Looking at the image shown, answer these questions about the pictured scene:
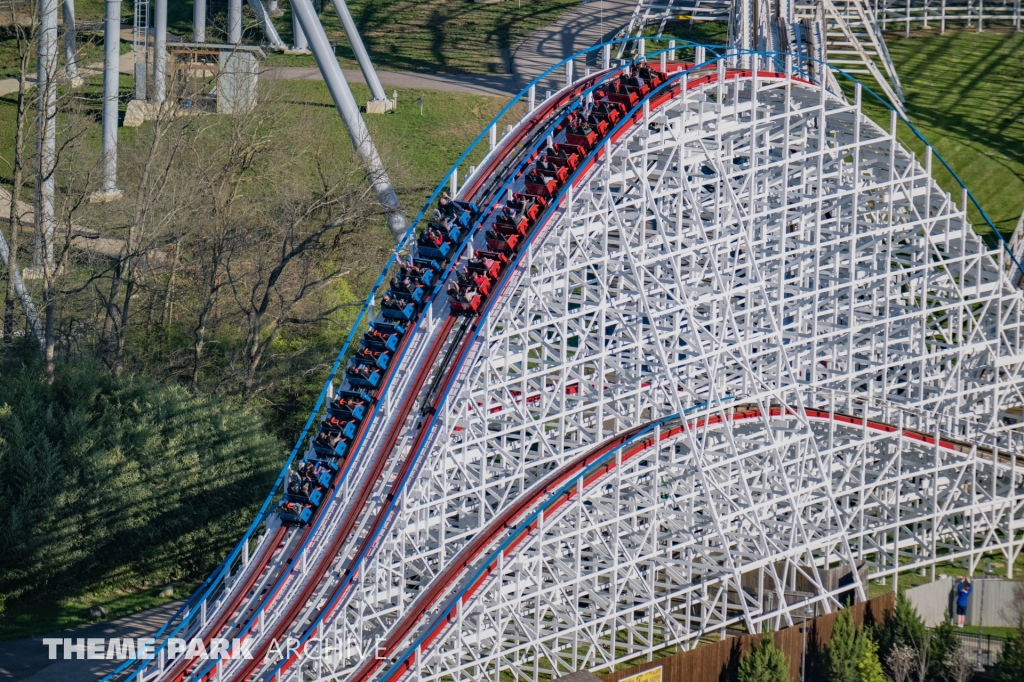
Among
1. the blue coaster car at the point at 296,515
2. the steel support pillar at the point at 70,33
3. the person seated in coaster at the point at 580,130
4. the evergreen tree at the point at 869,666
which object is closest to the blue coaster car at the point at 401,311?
the blue coaster car at the point at 296,515

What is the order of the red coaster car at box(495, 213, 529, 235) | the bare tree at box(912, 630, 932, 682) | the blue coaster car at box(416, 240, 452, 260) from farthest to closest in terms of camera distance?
the blue coaster car at box(416, 240, 452, 260)
the red coaster car at box(495, 213, 529, 235)
the bare tree at box(912, 630, 932, 682)

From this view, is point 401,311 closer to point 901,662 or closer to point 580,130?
point 580,130

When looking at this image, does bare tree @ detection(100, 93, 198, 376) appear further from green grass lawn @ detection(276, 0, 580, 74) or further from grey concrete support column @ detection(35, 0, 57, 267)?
green grass lawn @ detection(276, 0, 580, 74)

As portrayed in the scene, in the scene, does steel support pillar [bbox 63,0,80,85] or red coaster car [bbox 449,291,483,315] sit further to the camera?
steel support pillar [bbox 63,0,80,85]

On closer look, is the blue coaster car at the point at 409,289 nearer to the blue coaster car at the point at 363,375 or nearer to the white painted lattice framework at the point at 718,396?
the blue coaster car at the point at 363,375

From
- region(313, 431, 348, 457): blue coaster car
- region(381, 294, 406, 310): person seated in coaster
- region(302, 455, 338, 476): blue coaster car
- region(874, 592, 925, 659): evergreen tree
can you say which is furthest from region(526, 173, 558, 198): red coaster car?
region(874, 592, 925, 659): evergreen tree

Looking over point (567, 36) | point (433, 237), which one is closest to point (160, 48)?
point (567, 36)

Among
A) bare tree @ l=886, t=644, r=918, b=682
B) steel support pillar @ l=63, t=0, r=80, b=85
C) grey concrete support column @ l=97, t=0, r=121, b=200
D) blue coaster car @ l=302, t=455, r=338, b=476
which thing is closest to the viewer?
bare tree @ l=886, t=644, r=918, b=682

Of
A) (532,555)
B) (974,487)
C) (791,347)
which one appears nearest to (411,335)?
(532,555)
